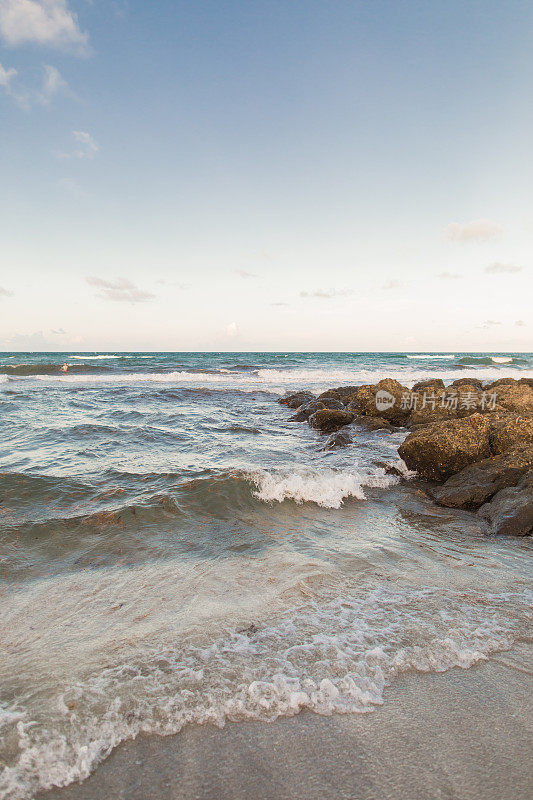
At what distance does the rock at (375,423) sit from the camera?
10852 mm

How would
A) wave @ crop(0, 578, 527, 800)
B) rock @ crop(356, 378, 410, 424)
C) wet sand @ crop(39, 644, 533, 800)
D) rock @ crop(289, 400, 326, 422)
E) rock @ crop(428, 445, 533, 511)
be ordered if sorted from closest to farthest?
wet sand @ crop(39, 644, 533, 800)
wave @ crop(0, 578, 527, 800)
rock @ crop(428, 445, 533, 511)
rock @ crop(356, 378, 410, 424)
rock @ crop(289, 400, 326, 422)

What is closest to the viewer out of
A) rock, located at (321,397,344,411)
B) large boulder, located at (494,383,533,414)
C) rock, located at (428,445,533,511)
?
rock, located at (428,445,533,511)

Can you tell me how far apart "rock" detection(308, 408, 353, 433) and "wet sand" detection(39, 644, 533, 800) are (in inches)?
362

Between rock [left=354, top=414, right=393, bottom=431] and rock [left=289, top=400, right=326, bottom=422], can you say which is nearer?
rock [left=354, top=414, right=393, bottom=431]

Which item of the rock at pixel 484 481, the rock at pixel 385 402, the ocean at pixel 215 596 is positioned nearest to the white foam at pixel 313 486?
the ocean at pixel 215 596

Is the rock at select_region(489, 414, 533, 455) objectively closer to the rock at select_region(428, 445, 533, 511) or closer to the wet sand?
the rock at select_region(428, 445, 533, 511)

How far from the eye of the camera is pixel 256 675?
2293mm

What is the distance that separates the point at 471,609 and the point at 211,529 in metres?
2.69

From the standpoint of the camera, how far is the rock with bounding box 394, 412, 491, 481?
20.2 ft

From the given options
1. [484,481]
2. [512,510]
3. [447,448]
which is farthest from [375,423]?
[512,510]

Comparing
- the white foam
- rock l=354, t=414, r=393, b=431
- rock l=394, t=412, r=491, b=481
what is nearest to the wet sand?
the white foam

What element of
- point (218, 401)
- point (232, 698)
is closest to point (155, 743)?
point (232, 698)

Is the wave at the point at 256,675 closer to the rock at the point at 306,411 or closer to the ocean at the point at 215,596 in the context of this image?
the ocean at the point at 215,596

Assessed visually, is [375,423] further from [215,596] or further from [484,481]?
[215,596]
